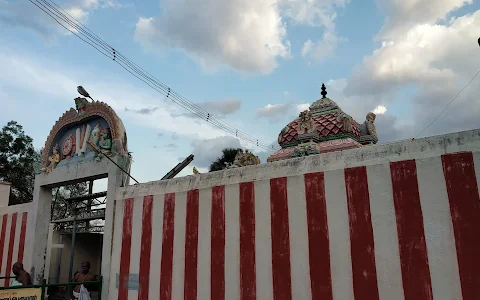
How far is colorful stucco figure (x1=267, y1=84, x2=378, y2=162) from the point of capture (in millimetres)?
9781

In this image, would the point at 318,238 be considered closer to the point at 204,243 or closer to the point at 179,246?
the point at 204,243

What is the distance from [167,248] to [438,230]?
189 inches

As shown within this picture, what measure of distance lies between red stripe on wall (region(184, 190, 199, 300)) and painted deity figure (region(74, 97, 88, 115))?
429cm

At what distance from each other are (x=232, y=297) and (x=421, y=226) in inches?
126

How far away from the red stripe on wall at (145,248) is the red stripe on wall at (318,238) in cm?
353

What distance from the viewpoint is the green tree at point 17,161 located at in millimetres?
25562

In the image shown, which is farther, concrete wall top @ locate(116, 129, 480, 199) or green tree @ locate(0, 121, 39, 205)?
green tree @ locate(0, 121, 39, 205)

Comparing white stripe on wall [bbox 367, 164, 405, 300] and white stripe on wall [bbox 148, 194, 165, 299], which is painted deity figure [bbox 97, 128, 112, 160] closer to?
white stripe on wall [bbox 148, 194, 165, 299]

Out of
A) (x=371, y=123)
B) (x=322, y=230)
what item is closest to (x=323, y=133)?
(x=371, y=123)

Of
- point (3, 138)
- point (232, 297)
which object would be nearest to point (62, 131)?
point (232, 297)

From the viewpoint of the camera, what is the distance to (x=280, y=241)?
6.36m

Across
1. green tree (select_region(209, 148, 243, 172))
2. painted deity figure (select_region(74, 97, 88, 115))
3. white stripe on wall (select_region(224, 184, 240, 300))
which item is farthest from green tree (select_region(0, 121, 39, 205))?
white stripe on wall (select_region(224, 184, 240, 300))

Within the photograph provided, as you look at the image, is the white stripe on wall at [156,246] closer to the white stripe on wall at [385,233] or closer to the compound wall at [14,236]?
the white stripe on wall at [385,233]

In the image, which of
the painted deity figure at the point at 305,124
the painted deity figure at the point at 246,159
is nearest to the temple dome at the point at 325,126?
the painted deity figure at the point at 305,124
